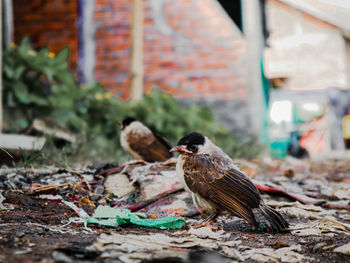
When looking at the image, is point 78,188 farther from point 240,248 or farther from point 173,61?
point 173,61

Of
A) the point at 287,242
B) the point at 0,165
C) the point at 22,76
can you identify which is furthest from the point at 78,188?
the point at 22,76

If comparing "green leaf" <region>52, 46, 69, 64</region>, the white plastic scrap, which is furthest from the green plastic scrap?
"green leaf" <region>52, 46, 69, 64</region>

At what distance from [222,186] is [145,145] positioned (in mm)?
2032

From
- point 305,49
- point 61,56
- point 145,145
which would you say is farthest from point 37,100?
point 305,49

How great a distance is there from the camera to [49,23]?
10391mm

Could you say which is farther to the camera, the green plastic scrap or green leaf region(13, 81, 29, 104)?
green leaf region(13, 81, 29, 104)

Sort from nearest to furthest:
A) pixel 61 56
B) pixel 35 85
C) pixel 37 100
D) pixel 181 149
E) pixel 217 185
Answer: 1. pixel 217 185
2. pixel 181 149
3. pixel 37 100
4. pixel 35 85
5. pixel 61 56

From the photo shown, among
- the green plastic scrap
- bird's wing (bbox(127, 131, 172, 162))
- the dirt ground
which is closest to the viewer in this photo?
the dirt ground

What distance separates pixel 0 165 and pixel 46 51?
335 centimetres

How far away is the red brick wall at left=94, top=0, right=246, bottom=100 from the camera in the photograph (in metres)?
10.5

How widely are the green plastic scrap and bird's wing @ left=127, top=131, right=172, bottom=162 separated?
5.85 ft

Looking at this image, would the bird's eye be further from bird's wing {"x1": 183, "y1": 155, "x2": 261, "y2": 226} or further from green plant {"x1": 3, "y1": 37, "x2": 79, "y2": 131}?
green plant {"x1": 3, "y1": 37, "x2": 79, "y2": 131}

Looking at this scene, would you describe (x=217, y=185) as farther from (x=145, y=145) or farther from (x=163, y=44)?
(x=163, y=44)

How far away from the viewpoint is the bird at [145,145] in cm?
489
